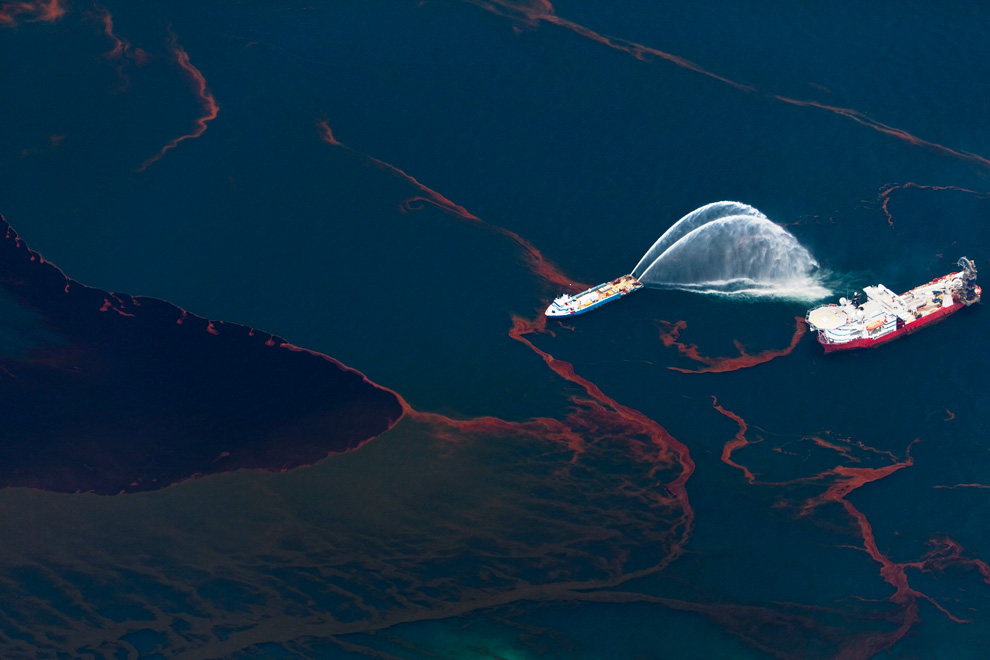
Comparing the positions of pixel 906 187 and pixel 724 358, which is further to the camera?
pixel 906 187

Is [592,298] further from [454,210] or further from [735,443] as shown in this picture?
[735,443]

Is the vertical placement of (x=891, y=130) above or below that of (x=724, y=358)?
above

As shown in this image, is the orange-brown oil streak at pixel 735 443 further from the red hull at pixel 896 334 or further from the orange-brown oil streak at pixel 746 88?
the orange-brown oil streak at pixel 746 88

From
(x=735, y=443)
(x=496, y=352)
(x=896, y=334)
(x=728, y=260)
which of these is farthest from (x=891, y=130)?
(x=496, y=352)

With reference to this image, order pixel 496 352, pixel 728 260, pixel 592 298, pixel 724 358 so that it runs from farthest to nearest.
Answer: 1. pixel 728 260
2. pixel 592 298
3. pixel 496 352
4. pixel 724 358

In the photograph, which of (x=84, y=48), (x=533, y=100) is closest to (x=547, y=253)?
(x=533, y=100)

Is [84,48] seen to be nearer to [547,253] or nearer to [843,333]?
[547,253]

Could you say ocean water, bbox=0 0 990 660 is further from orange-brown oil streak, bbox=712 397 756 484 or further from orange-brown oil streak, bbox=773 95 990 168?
orange-brown oil streak, bbox=773 95 990 168
